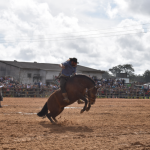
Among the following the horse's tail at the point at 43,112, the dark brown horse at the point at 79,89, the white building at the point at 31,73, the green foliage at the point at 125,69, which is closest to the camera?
the dark brown horse at the point at 79,89

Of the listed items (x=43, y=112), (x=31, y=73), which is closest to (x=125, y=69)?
(x=31, y=73)

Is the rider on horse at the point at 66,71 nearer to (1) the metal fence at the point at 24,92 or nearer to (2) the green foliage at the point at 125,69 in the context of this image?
(1) the metal fence at the point at 24,92

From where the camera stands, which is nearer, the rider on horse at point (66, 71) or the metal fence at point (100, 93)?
the rider on horse at point (66, 71)

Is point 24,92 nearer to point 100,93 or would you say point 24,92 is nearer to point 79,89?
point 100,93

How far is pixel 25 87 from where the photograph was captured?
3044 cm

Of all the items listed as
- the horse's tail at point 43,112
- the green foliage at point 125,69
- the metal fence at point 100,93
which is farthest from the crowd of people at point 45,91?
the green foliage at point 125,69

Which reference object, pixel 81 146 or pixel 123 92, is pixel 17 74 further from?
pixel 81 146

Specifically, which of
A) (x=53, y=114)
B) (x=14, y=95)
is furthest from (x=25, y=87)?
(x=53, y=114)

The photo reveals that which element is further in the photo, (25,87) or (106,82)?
(106,82)

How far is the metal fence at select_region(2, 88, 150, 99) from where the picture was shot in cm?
2955

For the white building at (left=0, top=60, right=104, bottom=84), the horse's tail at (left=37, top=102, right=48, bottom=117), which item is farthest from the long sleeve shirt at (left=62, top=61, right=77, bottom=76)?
the white building at (left=0, top=60, right=104, bottom=84)

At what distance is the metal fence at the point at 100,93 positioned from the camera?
96.9 ft

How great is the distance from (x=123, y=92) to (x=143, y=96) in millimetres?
2939

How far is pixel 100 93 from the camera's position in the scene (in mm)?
30859
